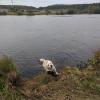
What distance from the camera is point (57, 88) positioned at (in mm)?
11141

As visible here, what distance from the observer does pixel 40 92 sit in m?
10.6

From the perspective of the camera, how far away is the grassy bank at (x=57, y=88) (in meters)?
9.67

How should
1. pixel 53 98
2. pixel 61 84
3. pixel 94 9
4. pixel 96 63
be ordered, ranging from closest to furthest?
pixel 53 98, pixel 61 84, pixel 96 63, pixel 94 9

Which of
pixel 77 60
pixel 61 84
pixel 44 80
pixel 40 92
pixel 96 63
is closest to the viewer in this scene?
pixel 40 92

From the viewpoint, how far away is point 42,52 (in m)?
25.8

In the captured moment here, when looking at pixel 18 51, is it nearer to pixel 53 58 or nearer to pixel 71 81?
pixel 53 58

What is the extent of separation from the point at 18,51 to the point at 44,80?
44.9ft

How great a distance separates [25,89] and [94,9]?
146 metres

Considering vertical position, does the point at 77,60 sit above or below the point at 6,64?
below

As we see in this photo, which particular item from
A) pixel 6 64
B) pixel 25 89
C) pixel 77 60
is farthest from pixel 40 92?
pixel 77 60

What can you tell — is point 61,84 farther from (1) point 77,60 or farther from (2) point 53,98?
(1) point 77,60

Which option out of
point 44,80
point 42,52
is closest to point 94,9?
point 42,52

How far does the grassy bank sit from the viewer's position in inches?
381

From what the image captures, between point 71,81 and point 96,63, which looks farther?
point 96,63
